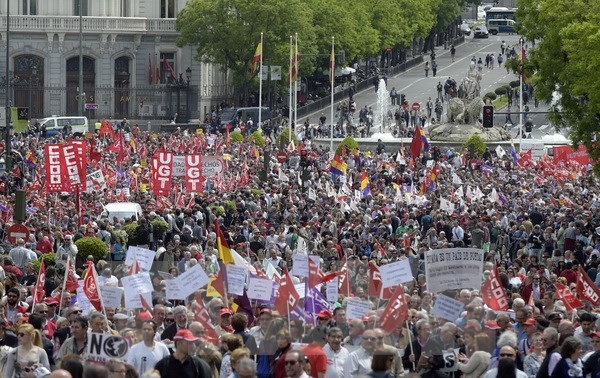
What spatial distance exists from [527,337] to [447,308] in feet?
3.68

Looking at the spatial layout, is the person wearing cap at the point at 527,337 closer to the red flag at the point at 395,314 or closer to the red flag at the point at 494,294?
the red flag at the point at 395,314

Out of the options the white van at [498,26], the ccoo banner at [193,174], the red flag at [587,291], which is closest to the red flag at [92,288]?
the red flag at [587,291]

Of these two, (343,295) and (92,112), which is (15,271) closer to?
(343,295)

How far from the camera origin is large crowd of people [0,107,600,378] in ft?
63.0

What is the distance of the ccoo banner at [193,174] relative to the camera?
1790 inches

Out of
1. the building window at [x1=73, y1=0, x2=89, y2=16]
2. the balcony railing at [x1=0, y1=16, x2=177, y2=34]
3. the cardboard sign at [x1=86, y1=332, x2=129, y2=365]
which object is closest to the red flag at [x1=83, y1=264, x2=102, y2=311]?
the cardboard sign at [x1=86, y1=332, x2=129, y2=365]

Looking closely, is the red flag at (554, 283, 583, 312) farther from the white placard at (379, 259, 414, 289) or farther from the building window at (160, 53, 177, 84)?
the building window at (160, 53, 177, 84)

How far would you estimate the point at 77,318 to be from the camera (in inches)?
800

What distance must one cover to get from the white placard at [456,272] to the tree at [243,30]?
235 feet

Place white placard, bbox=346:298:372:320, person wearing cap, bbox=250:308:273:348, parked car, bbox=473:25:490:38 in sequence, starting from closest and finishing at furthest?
person wearing cap, bbox=250:308:273:348, white placard, bbox=346:298:372:320, parked car, bbox=473:25:490:38

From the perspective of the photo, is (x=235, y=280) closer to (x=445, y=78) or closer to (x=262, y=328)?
(x=262, y=328)

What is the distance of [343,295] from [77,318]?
633 cm

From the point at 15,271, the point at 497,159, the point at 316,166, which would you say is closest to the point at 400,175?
the point at 316,166

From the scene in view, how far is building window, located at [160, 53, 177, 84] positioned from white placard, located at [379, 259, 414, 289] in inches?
3063
